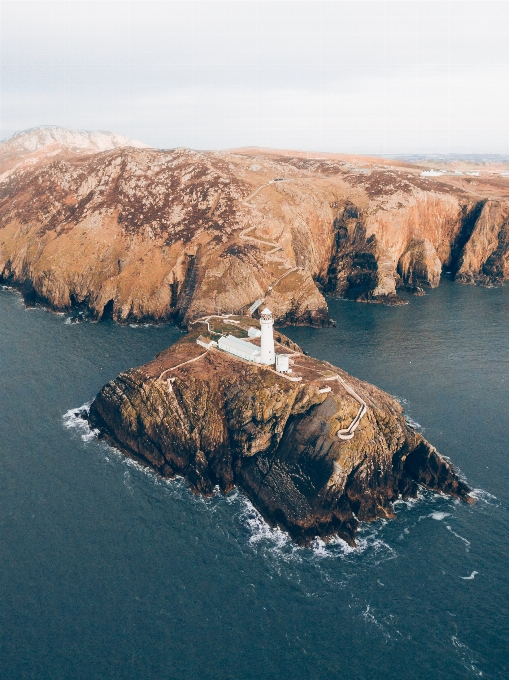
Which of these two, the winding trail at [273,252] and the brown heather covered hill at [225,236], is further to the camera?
the winding trail at [273,252]

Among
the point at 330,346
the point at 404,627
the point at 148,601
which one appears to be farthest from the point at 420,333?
the point at 148,601

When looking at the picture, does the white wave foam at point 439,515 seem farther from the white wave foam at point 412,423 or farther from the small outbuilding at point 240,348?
the small outbuilding at point 240,348

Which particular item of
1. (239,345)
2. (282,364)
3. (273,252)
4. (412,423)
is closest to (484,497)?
(412,423)

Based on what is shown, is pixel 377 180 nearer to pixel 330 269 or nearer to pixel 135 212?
pixel 330 269

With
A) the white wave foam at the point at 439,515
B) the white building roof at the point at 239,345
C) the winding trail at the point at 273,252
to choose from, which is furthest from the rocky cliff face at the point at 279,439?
the winding trail at the point at 273,252

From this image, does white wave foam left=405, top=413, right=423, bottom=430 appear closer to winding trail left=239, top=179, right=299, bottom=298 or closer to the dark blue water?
the dark blue water
